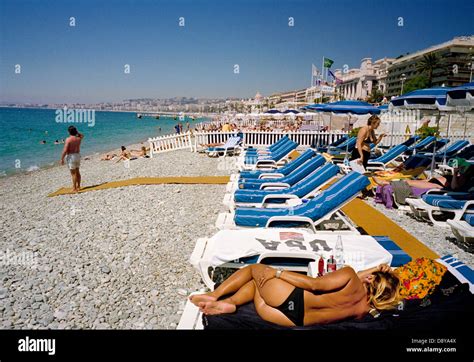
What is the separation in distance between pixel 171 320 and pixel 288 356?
116cm

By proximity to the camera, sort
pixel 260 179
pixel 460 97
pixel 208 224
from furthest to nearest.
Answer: pixel 260 179, pixel 208 224, pixel 460 97

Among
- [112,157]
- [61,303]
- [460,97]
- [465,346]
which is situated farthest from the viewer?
[112,157]

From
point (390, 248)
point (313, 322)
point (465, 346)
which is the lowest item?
point (465, 346)

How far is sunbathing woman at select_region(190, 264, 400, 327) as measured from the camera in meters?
2.36

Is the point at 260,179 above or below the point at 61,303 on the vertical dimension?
above

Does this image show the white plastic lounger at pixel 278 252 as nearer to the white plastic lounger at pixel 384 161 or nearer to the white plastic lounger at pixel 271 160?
the white plastic lounger at pixel 271 160

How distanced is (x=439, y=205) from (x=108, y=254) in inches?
204

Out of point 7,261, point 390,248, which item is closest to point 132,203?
point 7,261

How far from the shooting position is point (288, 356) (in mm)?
2438

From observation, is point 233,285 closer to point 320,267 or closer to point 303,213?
point 320,267

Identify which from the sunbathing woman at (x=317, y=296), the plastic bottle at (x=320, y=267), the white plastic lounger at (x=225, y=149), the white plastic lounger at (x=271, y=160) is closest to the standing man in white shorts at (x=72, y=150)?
the white plastic lounger at (x=271, y=160)

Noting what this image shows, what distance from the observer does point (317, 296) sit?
2377 mm

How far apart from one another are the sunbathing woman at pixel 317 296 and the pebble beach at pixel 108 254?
1.00m

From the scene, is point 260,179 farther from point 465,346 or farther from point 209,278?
point 465,346
